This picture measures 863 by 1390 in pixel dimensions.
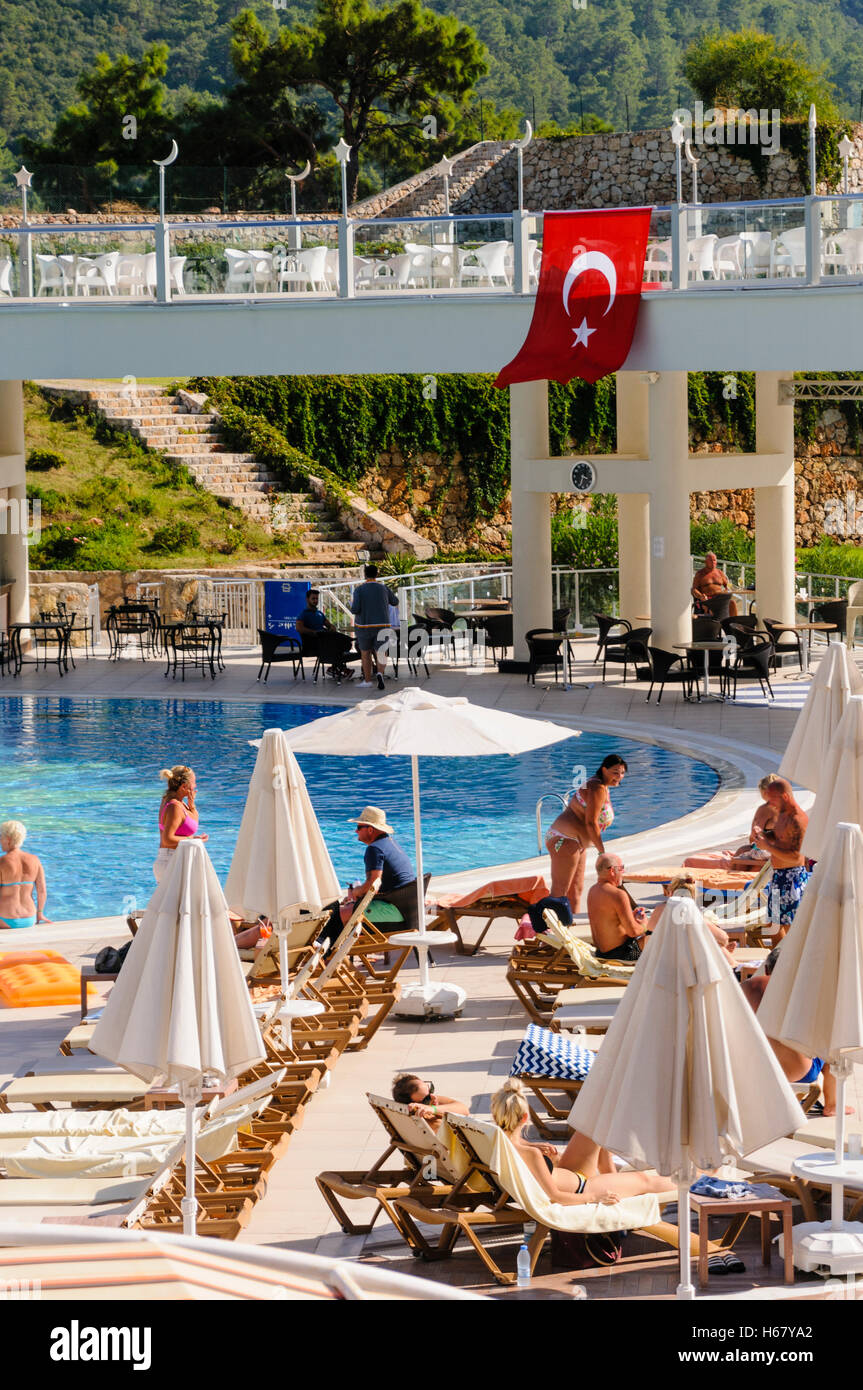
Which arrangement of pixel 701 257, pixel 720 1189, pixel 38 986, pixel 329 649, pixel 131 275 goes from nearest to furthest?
pixel 720 1189 < pixel 38 986 < pixel 701 257 < pixel 131 275 < pixel 329 649

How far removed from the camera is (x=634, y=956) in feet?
32.8

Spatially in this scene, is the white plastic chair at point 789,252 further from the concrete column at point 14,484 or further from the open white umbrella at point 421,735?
the open white umbrella at point 421,735

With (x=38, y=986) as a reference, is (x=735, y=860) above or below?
above

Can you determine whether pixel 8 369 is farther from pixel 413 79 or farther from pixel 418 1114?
pixel 413 79

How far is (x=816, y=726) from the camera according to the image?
1114cm

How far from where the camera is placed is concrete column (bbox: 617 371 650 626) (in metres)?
23.7

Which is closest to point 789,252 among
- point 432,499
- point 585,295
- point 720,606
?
point 585,295

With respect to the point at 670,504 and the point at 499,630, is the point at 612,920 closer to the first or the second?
the point at 670,504

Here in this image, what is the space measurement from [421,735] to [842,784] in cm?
229

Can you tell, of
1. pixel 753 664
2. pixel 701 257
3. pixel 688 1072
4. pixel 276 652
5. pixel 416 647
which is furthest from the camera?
pixel 416 647

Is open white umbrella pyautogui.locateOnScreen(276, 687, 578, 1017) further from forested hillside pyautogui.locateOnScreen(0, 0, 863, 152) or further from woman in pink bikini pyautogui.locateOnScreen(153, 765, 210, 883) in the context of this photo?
forested hillside pyautogui.locateOnScreen(0, 0, 863, 152)

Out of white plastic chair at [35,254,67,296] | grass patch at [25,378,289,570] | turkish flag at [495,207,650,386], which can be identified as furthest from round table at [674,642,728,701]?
grass patch at [25,378,289,570]

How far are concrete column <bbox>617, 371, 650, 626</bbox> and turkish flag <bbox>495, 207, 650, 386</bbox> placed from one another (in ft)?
10.3
